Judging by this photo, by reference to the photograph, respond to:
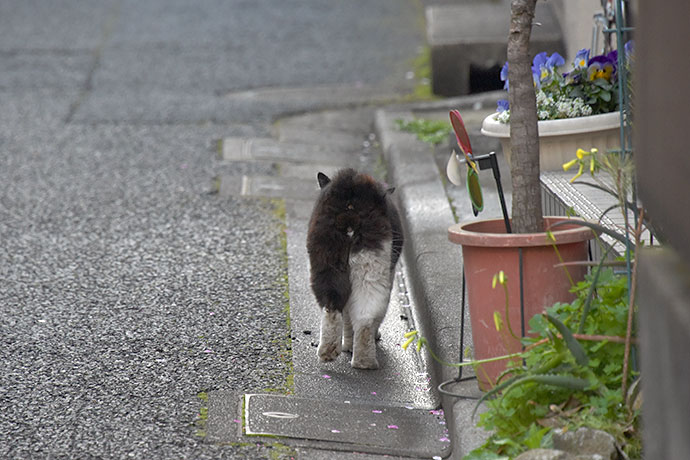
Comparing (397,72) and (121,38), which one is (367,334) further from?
(121,38)

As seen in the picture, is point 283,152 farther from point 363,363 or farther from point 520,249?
point 520,249

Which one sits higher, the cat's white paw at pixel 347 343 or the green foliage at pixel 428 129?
the green foliage at pixel 428 129

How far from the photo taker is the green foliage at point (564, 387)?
320 centimetres

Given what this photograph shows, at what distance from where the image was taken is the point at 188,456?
142 inches

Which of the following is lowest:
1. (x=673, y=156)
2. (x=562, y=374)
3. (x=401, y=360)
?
(x=401, y=360)

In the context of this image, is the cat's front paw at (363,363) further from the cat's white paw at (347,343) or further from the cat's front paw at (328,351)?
the cat's white paw at (347,343)

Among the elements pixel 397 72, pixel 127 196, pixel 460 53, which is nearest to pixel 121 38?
pixel 397 72

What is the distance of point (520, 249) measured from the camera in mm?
3543

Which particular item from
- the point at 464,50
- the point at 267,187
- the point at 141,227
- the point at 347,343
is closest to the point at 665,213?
the point at 347,343

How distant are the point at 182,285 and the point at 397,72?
301 inches

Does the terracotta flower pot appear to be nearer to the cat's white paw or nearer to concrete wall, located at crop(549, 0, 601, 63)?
the cat's white paw

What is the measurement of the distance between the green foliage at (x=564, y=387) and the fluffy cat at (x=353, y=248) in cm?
100

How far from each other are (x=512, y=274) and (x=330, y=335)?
3.98 ft

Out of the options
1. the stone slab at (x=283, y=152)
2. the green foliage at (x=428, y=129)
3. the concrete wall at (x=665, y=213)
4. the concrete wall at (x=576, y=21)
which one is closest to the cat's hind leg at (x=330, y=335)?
the concrete wall at (x=665, y=213)
